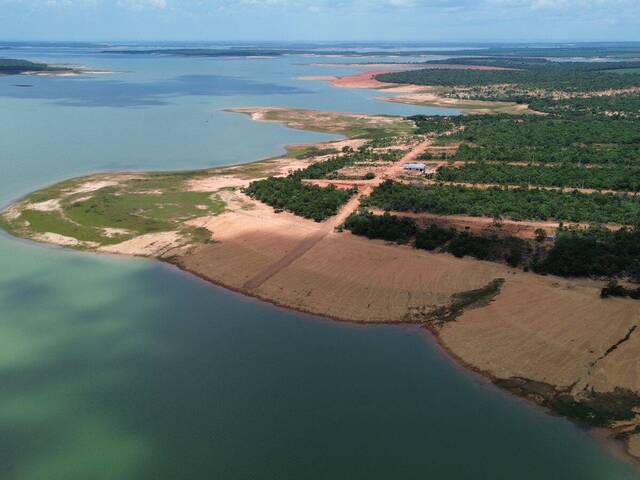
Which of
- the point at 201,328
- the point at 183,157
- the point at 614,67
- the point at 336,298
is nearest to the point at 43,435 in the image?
the point at 201,328

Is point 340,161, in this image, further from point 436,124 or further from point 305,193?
point 436,124

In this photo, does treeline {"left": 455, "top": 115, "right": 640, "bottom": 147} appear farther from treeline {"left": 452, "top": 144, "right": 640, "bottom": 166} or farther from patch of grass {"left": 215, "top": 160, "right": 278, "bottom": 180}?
patch of grass {"left": 215, "top": 160, "right": 278, "bottom": 180}

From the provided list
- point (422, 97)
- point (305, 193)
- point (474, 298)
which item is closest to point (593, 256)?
point (474, 298)

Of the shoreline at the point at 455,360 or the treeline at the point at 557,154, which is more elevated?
the treeline at the point at 557,154

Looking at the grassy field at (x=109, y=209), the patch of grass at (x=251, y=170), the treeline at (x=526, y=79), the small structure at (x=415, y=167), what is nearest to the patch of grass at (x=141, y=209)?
the grassy field at (x=109, y=209)

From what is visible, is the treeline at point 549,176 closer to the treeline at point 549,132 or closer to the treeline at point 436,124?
the treeline at point 549,132

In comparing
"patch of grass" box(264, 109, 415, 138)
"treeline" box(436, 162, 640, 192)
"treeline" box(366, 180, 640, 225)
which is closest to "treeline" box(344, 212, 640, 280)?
"treeline" box(366, 180, 640, 225)

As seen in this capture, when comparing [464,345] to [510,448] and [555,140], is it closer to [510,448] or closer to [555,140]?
[510,448]
